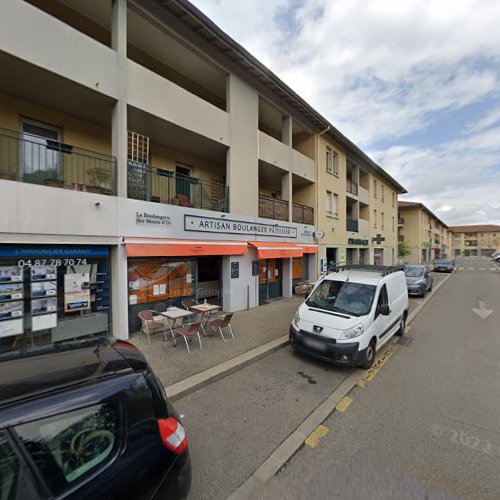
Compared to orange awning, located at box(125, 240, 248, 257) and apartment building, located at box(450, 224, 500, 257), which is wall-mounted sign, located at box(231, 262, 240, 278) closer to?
orange awning, located at box(125, 240, 248, 257)

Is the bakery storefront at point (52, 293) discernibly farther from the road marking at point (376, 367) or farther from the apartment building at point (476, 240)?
the apartment building at point (476, 240)

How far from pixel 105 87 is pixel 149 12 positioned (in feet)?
8.92

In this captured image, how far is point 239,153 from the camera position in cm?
955

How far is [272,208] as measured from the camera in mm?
11336

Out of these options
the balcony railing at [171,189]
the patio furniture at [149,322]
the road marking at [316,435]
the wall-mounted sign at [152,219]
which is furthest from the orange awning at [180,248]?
the road marking at [316,435]

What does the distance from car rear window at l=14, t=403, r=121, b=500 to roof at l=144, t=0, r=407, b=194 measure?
30.4 ft

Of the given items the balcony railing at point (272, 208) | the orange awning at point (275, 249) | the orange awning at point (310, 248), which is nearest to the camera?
the orange awning at point (275, 249)

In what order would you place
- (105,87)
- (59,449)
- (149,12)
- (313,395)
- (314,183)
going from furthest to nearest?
1. (314,183)
2. (149,12)
3. (105,87)
4. (313,395)
5. (59,449)

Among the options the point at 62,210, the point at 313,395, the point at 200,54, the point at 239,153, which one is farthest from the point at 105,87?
the point at 313,395

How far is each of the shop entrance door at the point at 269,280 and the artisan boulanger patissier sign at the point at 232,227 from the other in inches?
51.6

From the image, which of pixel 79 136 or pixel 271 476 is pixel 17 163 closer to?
pixel 79 136

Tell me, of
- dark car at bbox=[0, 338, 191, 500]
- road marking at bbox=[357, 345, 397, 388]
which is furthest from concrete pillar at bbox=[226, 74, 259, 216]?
dark car at bbox=[0, 338, 191, 500]

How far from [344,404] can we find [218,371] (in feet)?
7.20

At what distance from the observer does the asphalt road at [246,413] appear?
9.06 ft
